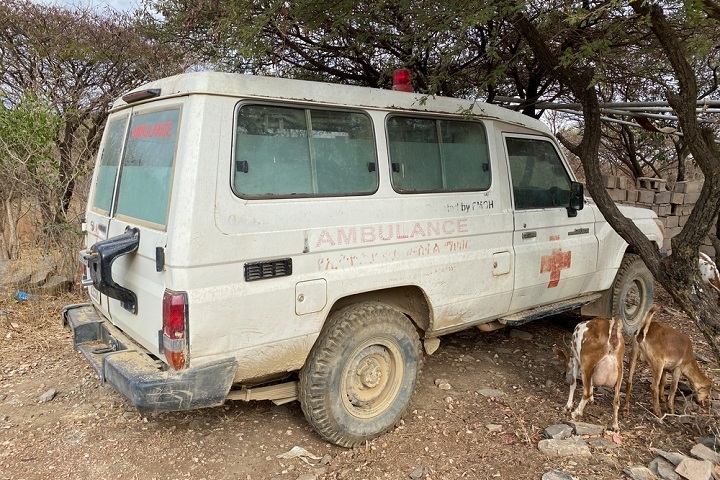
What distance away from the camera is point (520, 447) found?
340cm

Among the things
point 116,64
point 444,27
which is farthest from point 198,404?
point 116,64

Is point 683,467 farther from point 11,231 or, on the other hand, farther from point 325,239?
point 11,231

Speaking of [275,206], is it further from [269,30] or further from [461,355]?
[269,30]

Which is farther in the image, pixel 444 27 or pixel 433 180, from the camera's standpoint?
pixel 444 27

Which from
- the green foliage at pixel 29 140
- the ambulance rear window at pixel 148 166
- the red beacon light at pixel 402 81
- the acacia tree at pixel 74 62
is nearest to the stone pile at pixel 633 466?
the red beacon light at pixel 402 81

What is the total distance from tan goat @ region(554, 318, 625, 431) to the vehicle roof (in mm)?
1735

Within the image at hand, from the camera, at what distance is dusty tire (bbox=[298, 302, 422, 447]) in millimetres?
3211

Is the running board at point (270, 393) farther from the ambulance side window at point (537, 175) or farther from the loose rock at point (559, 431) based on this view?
the ambulance side window at point (537, 175)

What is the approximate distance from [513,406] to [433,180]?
1.78 meters

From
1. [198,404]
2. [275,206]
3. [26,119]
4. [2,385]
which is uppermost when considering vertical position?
[26,119]

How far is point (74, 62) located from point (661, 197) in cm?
896

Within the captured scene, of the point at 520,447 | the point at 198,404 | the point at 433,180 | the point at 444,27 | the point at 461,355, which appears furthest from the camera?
the point at 461,355

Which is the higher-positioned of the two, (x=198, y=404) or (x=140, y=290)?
(x=140, y=290)

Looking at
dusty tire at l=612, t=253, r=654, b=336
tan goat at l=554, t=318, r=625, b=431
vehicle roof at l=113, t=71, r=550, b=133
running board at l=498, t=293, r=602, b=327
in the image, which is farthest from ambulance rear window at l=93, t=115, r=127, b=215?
dusty tire at l=612, t=253, r=654, b=336
